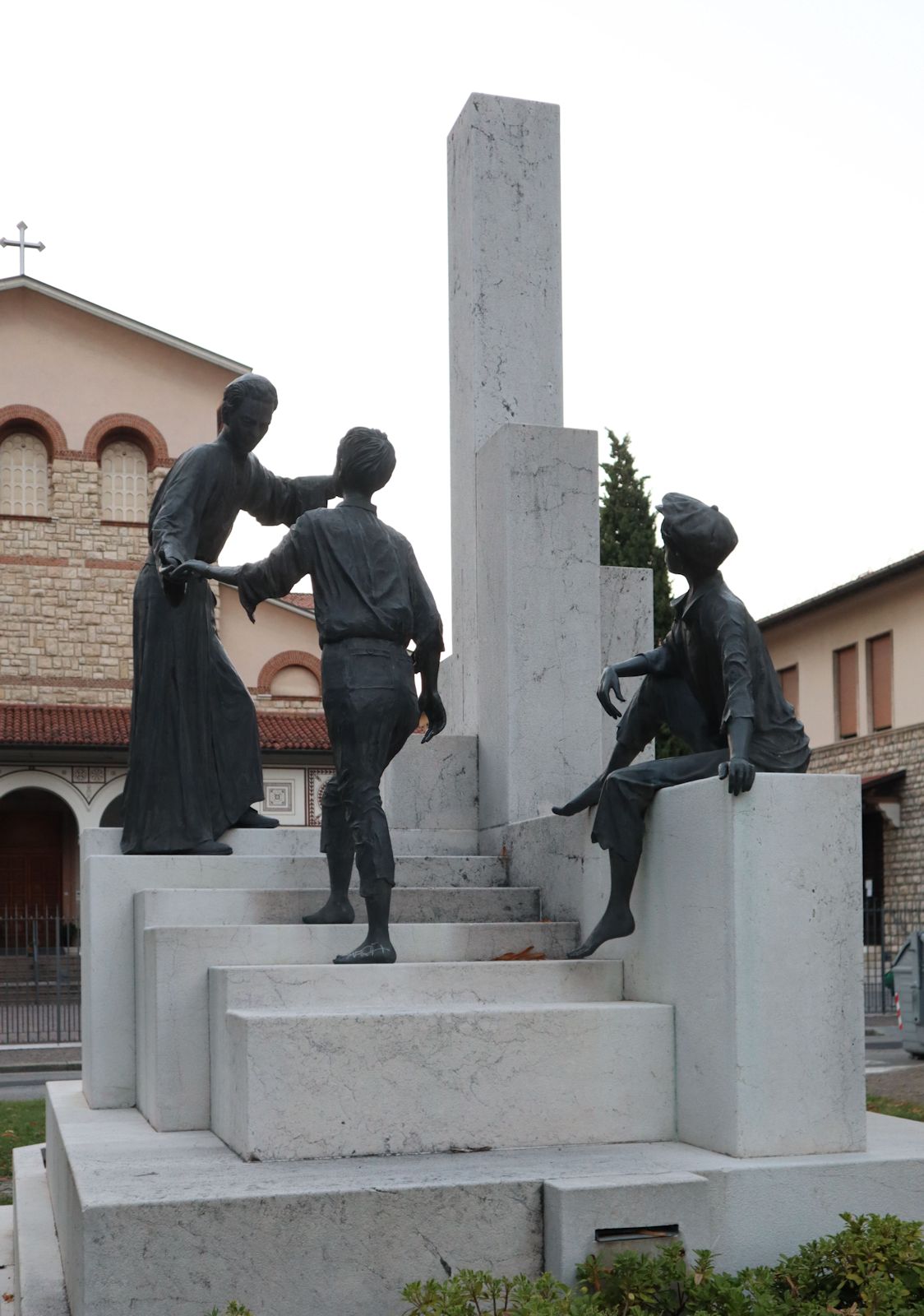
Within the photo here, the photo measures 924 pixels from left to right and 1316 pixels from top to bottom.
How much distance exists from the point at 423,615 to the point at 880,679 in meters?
31.1

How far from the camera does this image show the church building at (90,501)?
3547cm

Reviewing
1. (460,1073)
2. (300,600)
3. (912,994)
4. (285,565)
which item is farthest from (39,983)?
(460,1073)

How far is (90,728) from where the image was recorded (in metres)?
32.5

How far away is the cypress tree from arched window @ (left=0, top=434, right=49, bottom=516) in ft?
52.0

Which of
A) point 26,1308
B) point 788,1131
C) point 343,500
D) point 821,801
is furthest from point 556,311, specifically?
point 26,1308

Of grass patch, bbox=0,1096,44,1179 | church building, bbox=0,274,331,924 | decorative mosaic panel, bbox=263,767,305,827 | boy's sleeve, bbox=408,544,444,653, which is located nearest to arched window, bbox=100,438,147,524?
church building, bbox=0,274,331,924

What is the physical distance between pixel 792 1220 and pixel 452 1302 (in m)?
1.31

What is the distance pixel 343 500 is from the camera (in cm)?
656

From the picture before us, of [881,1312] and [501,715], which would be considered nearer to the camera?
[881,1312]

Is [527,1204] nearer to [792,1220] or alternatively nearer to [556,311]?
[792,1220]

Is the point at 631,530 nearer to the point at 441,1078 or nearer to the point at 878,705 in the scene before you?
the point at 878,705

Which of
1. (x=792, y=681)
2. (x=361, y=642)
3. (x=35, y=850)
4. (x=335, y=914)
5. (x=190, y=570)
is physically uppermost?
(x=792, y=681)

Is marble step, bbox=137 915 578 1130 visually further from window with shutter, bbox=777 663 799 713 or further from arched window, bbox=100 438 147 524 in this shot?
window with shutter, bbox=777 663 799 713

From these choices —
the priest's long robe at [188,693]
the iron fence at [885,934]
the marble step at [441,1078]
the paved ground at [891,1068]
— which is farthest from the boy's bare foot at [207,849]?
the iron fence at [885,934]
